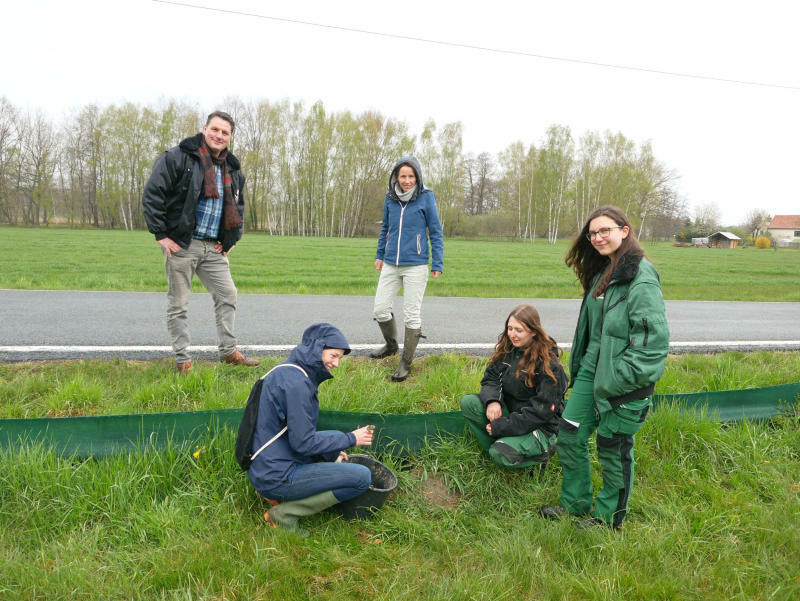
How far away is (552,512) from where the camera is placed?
287 centimetres

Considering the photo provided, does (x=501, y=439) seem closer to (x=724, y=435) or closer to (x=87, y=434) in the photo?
(x=724, y=435)

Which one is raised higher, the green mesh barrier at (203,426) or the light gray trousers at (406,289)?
the light gray trousers at (406,289)

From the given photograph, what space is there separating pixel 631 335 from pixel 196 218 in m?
3.58

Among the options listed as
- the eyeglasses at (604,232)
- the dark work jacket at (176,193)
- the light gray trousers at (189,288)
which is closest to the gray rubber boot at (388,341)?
the light gray trousers at (189,288)

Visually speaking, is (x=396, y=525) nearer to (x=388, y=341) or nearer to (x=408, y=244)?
(x=388, y=341)

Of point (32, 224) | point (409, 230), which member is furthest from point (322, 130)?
point (409, 230)

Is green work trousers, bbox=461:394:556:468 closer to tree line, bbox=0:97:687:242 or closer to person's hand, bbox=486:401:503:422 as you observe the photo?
person's hand, bbox=486:401:503:422

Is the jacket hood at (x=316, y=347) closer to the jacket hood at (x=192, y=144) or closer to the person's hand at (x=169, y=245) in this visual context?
the person's hand at (x=169, y=245)

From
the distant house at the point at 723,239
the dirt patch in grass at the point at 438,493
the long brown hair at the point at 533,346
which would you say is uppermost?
the distant house at the point at 723,239

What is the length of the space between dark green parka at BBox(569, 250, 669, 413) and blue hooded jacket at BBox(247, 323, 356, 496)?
1.40m

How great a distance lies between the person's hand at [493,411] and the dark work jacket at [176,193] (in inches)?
115

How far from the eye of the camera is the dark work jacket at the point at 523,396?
3186mm

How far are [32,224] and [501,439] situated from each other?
6239 centimetres

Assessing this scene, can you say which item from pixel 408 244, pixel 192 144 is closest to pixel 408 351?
pixel 408 244
